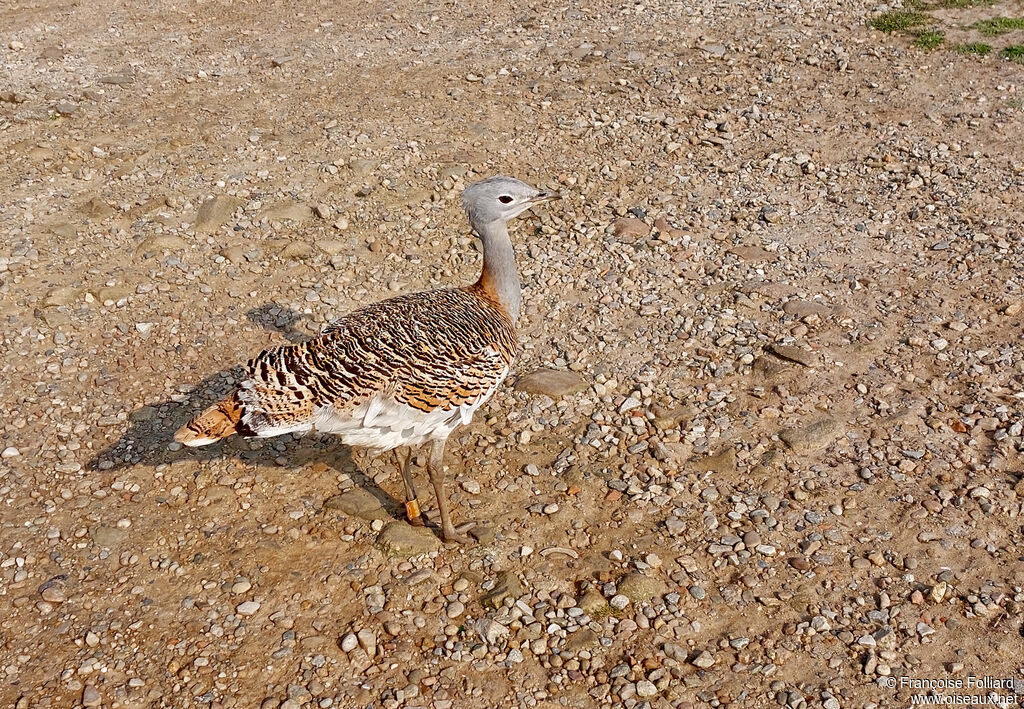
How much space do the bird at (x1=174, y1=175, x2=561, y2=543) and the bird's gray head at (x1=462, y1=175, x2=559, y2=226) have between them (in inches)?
1.4

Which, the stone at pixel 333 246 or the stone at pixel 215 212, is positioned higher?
the stone at pixel 215 212

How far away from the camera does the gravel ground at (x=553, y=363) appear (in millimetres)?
5488

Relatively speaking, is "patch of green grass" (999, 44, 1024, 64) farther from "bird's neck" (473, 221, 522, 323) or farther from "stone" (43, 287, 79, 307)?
"stone" (43, 287, 79, 307)

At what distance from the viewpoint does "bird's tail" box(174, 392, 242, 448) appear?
565 centimetres

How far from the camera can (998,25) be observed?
12.7m

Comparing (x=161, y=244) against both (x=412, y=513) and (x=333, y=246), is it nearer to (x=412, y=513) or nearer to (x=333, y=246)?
(x=333, y=246)

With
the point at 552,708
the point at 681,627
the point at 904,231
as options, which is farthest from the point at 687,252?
the point at 552,708

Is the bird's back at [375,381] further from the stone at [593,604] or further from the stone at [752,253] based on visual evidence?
the stone at [752,253]

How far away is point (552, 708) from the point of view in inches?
204

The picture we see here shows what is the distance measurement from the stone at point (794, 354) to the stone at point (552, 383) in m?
Result: 1.59

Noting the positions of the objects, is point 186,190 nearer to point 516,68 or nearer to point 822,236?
point 516,68

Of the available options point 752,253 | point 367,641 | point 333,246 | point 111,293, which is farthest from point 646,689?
point 111,293

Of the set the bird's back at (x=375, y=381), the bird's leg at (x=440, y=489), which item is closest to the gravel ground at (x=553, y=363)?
the bird's leg at (x=440, y=489)

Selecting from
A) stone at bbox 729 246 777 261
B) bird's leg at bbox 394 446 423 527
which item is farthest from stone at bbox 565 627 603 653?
stone at bbox 729 246 777 261
